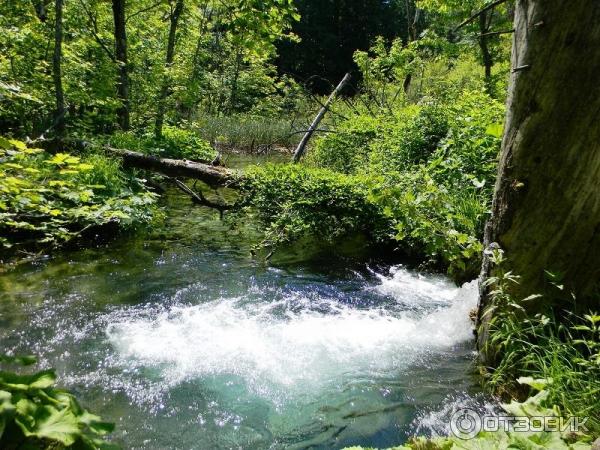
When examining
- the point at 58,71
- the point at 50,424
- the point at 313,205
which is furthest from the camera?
the point at 58,71

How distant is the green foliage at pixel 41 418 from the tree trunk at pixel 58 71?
7789mm

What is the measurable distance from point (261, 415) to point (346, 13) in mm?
34281

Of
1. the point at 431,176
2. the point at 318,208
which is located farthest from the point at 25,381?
the point at 318,208

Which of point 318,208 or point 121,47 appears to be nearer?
point 318,208

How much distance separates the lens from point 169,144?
988 centimetres

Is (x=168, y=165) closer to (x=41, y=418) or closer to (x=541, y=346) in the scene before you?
(x=541, y=346)

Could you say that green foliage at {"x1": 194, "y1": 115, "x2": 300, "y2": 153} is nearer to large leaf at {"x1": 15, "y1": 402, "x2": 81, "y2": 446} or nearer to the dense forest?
the dense forest

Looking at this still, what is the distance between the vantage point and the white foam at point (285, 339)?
3.55 meters

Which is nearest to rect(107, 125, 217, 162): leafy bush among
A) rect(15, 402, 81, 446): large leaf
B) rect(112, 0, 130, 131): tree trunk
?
rect(112, 0, 130, 131): tree trunk

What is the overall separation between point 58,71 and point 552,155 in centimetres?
794

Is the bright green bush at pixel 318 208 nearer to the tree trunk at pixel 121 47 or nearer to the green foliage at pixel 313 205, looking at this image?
the green foliage at pixel 313 205

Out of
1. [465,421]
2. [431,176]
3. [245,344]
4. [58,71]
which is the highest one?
[58,71]

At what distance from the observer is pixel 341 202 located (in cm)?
625

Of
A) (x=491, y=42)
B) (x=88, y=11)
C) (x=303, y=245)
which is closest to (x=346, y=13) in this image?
(x=491, y=42)
